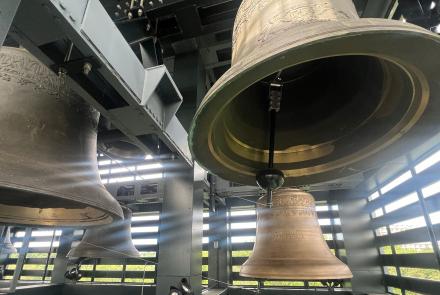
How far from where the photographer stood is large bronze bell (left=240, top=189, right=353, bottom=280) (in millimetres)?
1288

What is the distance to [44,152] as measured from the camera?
987mm

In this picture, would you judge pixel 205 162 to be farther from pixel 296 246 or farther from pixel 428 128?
pixel 296 246

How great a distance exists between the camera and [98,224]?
4.10ft

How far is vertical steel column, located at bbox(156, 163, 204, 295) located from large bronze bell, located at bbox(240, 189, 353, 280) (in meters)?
0.64

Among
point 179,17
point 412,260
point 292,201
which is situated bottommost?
point 412,260

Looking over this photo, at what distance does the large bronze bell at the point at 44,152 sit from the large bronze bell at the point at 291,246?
0.78 metres

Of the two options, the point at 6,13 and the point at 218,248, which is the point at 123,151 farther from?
the point at 218,248

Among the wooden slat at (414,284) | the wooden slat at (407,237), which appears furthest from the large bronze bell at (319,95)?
the wooden slat at (414,284)

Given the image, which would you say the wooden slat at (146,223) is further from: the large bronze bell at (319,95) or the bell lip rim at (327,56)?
the bell lip rim at (327,56)

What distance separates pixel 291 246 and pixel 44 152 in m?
1.26

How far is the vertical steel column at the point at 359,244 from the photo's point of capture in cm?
591

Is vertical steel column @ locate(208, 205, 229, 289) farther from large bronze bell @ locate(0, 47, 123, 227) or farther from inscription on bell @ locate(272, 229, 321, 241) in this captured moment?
large bronze bell @ locate(0, 47, 123, 227)

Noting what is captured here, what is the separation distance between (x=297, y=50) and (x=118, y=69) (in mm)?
693

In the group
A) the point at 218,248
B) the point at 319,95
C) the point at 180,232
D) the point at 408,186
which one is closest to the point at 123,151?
the point at 180,232
